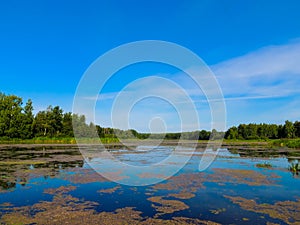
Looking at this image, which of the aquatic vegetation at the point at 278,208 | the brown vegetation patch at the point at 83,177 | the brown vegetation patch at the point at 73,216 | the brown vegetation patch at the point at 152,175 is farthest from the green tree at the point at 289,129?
the brown vegetation patch at the point at 73,216

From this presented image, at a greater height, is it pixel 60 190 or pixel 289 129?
pixel 289 129

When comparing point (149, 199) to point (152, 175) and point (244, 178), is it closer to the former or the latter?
point (152, 175)

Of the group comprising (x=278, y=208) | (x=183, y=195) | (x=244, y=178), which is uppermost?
(x=244, y=178)

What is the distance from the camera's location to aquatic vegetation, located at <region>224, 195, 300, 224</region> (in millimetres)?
6773

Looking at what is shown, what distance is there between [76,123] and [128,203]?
64441 mm

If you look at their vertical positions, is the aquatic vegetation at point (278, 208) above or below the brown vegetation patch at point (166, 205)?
above

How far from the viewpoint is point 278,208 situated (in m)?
7.54

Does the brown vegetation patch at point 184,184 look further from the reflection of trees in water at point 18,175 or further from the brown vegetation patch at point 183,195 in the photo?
the reflection of trees in water at point 18,175

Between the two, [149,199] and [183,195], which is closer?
[149,199]

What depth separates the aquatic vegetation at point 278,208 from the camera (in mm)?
6773

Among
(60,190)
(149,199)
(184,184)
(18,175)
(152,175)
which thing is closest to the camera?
(149,199)

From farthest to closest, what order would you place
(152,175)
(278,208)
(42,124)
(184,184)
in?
(42,124), (152,175), (184,184), (278,208)

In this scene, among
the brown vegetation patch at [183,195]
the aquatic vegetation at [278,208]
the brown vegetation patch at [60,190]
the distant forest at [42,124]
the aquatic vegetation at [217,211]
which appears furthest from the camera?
the distant forest at [42,124]

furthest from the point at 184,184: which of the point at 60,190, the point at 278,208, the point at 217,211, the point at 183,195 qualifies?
the point at 60,190
